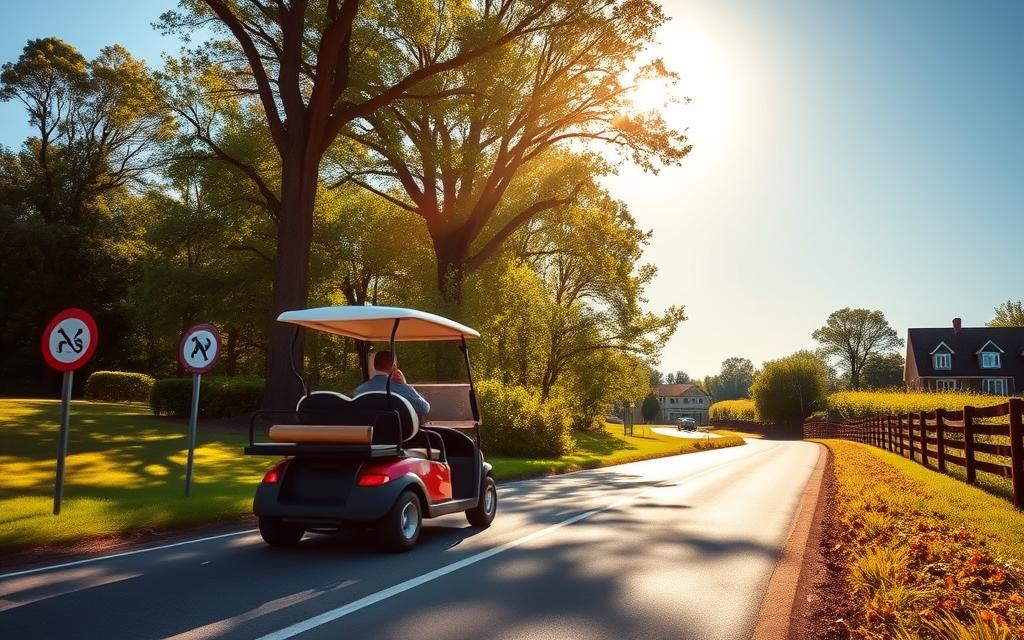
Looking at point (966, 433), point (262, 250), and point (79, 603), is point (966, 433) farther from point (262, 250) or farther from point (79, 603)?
point (262, 250)

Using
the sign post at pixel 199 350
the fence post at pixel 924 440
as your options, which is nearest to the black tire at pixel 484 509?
the sign post at pixel 199 350

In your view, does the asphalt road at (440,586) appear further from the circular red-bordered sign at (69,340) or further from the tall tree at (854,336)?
the tall tree at (854,336)

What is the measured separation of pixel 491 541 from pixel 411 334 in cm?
288

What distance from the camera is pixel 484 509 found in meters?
8.77

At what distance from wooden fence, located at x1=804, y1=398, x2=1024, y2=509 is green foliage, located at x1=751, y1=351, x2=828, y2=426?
48.9 meters

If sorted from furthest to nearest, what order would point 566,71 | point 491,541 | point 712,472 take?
1. point 566,71
2. point 712,472
3. point 491,541

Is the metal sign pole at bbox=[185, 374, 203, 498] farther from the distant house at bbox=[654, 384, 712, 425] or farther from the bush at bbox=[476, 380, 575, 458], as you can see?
the distant house at bbox=[654, 384, 712, 425]

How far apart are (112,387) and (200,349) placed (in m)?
33.3

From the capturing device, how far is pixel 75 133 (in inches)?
1900

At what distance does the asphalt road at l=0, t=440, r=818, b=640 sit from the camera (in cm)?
459

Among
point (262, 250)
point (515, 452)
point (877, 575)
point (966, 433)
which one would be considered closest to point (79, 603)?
point (877, 575)

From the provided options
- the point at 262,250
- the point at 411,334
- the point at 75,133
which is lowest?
the point at 411,334

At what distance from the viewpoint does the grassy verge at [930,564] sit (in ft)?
13.9

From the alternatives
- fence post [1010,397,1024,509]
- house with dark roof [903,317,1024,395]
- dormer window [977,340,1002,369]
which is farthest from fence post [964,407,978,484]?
dormer window [977,340,1002,369]
